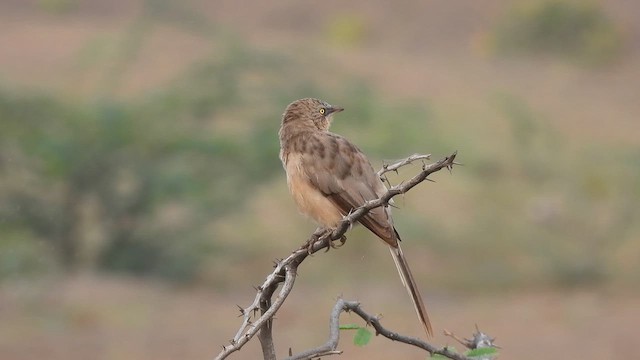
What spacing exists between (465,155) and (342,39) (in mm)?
20617

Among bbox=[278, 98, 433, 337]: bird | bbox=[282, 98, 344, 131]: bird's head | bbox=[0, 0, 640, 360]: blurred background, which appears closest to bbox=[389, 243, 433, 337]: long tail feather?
bbox=[278, 98, 433, 337]: bird

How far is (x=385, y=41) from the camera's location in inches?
1738

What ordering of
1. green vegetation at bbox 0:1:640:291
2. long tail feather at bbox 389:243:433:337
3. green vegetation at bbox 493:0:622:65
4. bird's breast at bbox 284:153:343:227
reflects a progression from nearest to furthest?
long tail feather at bbox 389:243:433:337, bird's breast at bbox 284:153:343:227, green vegetation at bbox 0:1:640:291, green vegetation at bbox 493:0:622:65

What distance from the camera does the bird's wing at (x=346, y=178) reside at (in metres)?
3.63

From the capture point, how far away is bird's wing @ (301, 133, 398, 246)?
3629 mm

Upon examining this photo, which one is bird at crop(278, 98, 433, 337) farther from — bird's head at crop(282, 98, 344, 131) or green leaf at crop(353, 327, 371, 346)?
green leaf at crop(353, 327, 371, 346)

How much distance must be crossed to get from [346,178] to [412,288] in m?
0.52

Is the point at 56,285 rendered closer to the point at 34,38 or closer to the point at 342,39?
the point at 34,38

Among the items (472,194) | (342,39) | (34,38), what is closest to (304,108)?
(472,194)

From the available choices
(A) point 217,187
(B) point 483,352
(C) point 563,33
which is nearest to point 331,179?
(B) point 483,352

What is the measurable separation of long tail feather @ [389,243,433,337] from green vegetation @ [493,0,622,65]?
36.3m

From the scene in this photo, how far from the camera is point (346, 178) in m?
3.76

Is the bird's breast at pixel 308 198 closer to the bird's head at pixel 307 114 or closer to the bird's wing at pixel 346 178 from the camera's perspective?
the bird's wing at pixel 346 178

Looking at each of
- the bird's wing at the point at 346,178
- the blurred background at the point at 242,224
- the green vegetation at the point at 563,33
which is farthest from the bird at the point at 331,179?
the green vegetation at the point at 563,33
